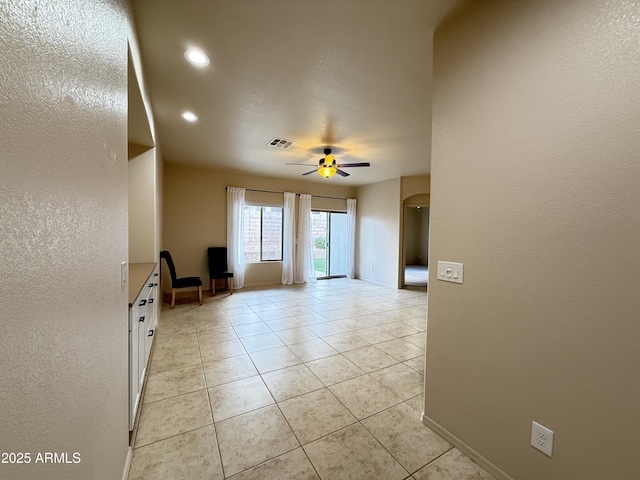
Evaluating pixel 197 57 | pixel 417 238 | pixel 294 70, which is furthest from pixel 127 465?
pixel 417 238

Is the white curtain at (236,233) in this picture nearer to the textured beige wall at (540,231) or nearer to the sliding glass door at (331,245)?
the sliding glass door at (331,245)

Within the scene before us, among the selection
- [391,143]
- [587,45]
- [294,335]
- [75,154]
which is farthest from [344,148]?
[75,154]

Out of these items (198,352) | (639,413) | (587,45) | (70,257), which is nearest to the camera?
(70,257)

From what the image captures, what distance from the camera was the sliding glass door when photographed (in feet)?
24.2

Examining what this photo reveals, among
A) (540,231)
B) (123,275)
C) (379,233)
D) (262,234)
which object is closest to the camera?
(540,231)

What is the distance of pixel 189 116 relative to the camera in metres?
3.00

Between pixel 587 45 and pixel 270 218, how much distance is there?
5.80 meters

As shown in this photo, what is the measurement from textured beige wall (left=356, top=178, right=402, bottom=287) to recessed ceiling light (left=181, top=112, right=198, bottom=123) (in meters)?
4.51

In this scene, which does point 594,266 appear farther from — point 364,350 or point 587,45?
point 364,350

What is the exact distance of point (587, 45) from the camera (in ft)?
3.66

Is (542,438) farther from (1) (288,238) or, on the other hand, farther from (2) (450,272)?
(1) (288,238)

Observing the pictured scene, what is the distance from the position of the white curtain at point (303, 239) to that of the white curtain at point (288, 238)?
16 cm

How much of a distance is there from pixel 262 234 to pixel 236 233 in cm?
73

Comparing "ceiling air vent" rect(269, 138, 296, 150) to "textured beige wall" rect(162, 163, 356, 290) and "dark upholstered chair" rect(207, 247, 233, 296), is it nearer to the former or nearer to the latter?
"textured beige wall" rect(162, 163, 356, 290)
